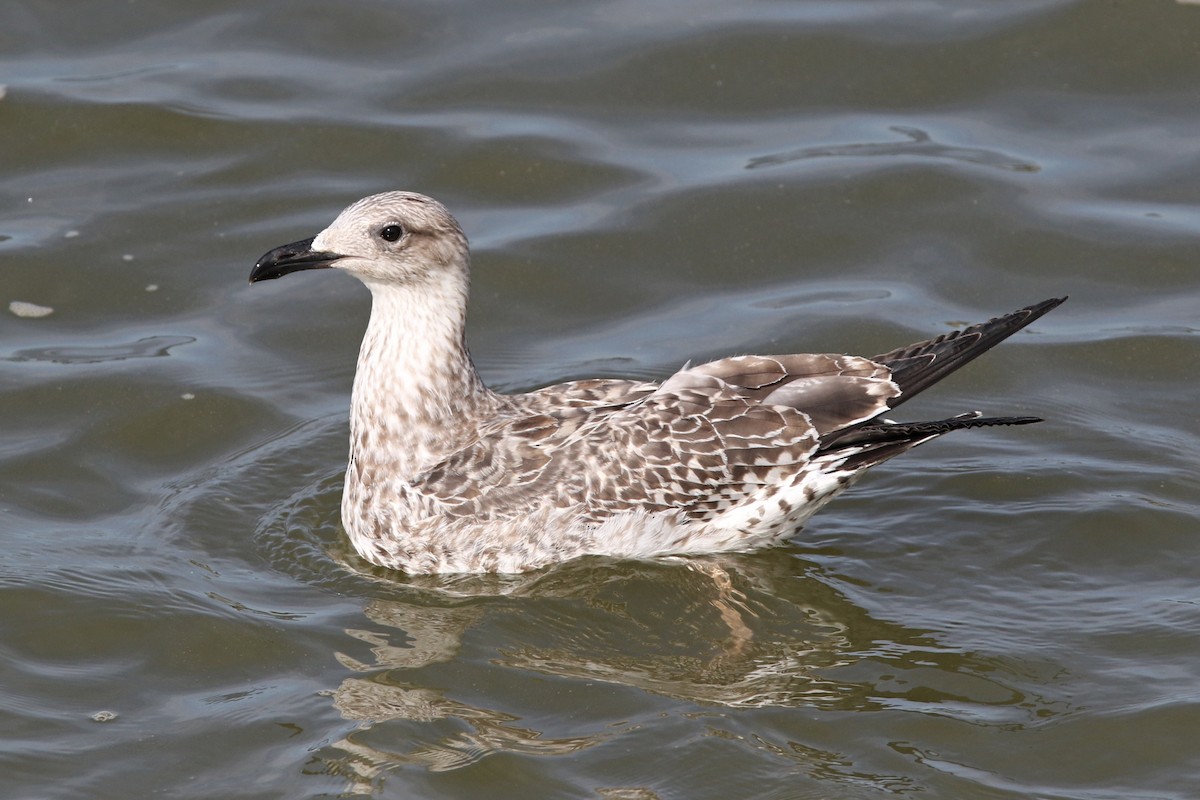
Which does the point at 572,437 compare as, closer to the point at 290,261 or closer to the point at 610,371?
the point at 290,261

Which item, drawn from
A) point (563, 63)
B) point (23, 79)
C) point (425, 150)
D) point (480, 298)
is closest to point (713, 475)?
point (480, 298)

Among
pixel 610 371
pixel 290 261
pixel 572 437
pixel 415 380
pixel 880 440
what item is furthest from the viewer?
pixel 610 371

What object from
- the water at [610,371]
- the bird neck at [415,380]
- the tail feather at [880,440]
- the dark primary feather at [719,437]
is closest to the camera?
the water at [610,371]

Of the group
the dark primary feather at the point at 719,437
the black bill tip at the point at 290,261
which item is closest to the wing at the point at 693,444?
the dark primary feather at the point at 719,437

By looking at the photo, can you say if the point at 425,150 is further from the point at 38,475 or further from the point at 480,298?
the point at 38,475

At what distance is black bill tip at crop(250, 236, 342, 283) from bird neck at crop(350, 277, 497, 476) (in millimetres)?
400

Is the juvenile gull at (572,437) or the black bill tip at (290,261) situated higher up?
the black bill tip at (290,261)

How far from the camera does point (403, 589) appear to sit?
335 inches

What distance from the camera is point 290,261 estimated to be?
27.2 ft

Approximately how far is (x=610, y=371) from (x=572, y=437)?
6.88ft

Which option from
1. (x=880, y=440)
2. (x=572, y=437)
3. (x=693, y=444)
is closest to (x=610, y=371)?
(x=572, y=437)

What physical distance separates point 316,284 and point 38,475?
2708 millimetres

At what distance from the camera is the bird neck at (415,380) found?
8.68 metres

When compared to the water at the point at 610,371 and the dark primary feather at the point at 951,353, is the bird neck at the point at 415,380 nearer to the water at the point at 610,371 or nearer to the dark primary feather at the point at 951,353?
the water at the point at 610,371
